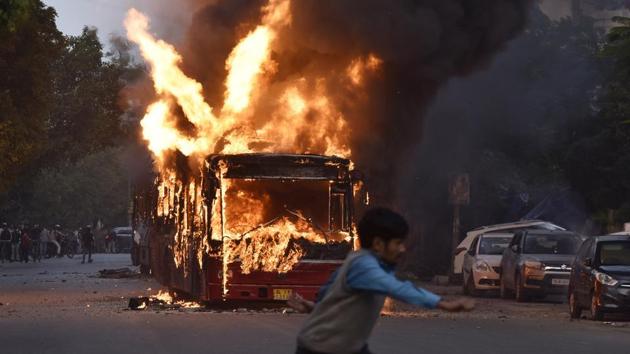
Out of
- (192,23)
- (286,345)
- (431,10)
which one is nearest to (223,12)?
(192,23)

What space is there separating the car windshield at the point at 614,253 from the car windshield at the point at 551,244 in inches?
251

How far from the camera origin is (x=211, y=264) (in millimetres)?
22125

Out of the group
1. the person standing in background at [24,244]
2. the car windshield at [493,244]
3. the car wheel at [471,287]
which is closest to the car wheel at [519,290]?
the car wheel at [471,287]

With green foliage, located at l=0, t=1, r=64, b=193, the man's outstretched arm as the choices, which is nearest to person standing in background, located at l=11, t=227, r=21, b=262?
green foliage, located at l=0, t=1, r=64, b=193

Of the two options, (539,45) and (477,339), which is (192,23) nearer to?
(477,339)

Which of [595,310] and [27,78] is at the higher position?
[27,78]

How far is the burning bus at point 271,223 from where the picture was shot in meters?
22.1

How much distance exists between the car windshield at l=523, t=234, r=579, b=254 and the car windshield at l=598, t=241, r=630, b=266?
6.38m

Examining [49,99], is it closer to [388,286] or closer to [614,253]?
[614,253]

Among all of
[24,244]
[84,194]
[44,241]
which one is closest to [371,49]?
[24,244]

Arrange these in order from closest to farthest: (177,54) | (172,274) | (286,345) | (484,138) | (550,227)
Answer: (286,345), (172,274), (177,54), (550,227), (484,138)

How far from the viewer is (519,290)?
29.2m

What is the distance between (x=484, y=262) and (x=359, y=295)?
1006 inches

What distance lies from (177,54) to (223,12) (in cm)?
161
